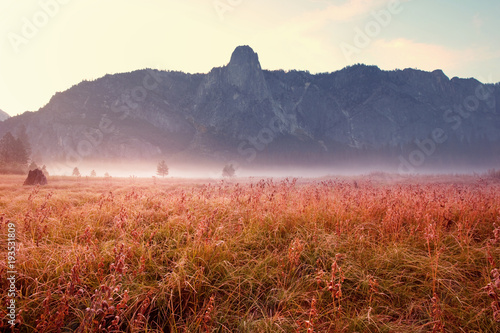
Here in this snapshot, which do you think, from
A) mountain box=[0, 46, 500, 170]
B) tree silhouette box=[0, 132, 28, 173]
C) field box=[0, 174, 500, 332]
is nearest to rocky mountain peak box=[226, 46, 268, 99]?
mountain box=[0, 46, 500, 170]

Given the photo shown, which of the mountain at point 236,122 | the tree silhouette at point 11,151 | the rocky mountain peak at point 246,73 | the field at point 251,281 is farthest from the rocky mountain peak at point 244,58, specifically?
the field at point 251,281

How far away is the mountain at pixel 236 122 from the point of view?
141m

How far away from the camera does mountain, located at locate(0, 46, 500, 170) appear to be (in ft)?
463

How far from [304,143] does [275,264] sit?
173503 mm

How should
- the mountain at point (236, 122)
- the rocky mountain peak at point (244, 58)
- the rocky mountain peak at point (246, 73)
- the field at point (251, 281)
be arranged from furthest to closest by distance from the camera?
1. the rocky mountain peak at point (244, 58)
2. the rocky mountain peak at point (246, 73)
3. the mountain at point (236, 122)
4. the field at point (251, 281)

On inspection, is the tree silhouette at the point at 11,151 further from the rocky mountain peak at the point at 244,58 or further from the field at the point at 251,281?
the rocky mountain peak at the point at 244,58

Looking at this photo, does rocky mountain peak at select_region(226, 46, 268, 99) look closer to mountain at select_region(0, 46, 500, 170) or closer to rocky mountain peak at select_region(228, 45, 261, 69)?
rocky mountain peak at select_region(228, 45, 261, 69)

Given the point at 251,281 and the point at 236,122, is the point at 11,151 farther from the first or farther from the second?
the point at 236,122

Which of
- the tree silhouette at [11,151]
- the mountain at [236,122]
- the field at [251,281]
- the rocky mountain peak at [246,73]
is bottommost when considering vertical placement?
the field at [251,281]

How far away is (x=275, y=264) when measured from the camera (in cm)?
351

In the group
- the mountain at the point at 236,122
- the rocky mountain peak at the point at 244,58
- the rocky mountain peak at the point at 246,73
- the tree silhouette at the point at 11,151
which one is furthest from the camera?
the rocky mountain peak at the point at 244,58

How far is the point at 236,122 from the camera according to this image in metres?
169

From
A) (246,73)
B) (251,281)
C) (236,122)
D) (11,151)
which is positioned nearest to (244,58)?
(246,73)

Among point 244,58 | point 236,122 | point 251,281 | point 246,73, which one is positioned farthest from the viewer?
point 244,58
